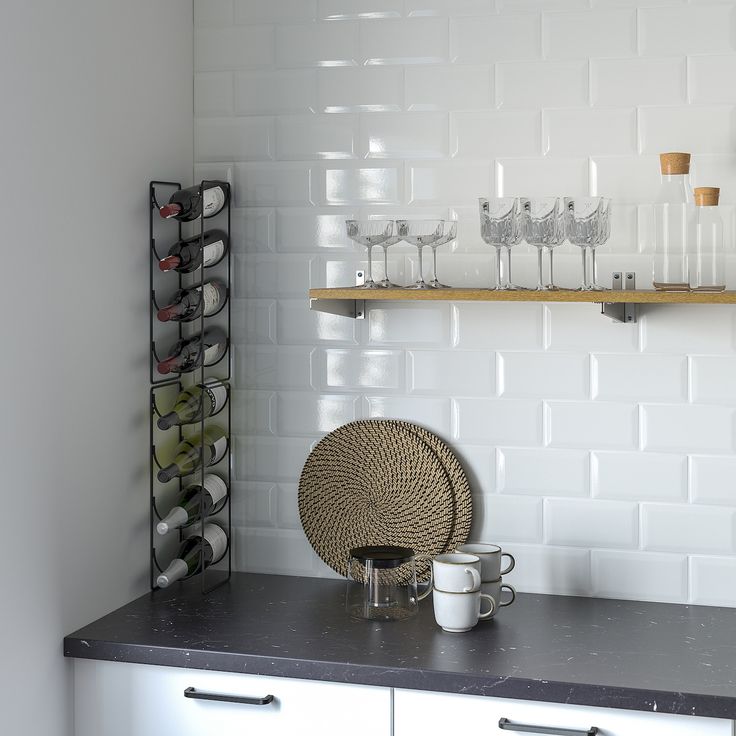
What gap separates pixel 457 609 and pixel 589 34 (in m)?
1.22

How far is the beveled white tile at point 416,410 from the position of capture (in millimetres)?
2197

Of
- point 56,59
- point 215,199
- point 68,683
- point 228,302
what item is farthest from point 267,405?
point 56,59

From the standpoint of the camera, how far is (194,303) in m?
2.16

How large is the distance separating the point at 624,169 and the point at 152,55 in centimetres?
104

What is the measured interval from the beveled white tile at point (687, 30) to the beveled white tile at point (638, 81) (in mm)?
26

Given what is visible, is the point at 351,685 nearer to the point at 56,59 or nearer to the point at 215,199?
the point at 215,199

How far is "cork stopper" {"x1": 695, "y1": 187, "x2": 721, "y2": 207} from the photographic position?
1892 millimetres

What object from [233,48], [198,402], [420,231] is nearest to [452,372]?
[420,231]

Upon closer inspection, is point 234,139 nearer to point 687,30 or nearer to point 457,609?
point 687,30

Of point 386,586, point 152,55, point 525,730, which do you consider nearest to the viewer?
point 525,730

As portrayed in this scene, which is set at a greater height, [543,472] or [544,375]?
[544,375]

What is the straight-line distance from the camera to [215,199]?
7.22 feet

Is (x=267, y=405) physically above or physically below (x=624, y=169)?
below

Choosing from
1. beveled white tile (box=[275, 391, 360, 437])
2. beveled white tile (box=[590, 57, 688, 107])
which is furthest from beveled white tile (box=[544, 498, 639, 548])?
beveled white tile (box=[590, 57, 688, 107])
